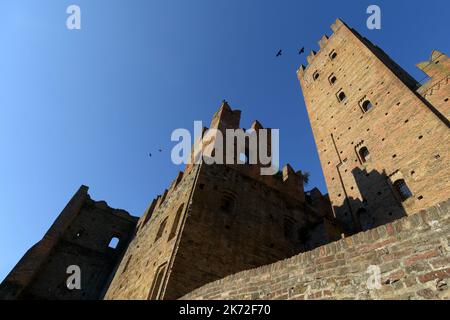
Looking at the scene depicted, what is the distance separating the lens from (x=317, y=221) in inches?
492

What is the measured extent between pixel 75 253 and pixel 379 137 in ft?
58.9

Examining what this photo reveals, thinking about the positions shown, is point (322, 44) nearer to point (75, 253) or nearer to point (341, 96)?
point (341, 96)

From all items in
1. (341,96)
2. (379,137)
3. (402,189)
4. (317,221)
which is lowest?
(317,221)

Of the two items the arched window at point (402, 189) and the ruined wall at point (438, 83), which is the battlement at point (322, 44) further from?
the arched window at point (402, 189)

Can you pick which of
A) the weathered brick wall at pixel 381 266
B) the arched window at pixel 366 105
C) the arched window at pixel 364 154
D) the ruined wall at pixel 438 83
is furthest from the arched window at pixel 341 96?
the weathered brick wall at pixel 381 266

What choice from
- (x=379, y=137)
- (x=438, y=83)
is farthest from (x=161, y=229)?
(x=438, y=83)

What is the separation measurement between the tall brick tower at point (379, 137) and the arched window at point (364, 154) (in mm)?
46

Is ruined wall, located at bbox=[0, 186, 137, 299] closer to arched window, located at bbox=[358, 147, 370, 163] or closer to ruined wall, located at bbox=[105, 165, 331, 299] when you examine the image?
ruined wall, located at bbox=[105, 165, 331, 299]

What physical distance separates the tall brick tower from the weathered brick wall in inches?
317

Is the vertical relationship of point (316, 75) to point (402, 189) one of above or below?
above

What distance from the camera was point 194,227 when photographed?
943 cm

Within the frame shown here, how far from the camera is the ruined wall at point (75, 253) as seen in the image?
15.3m
